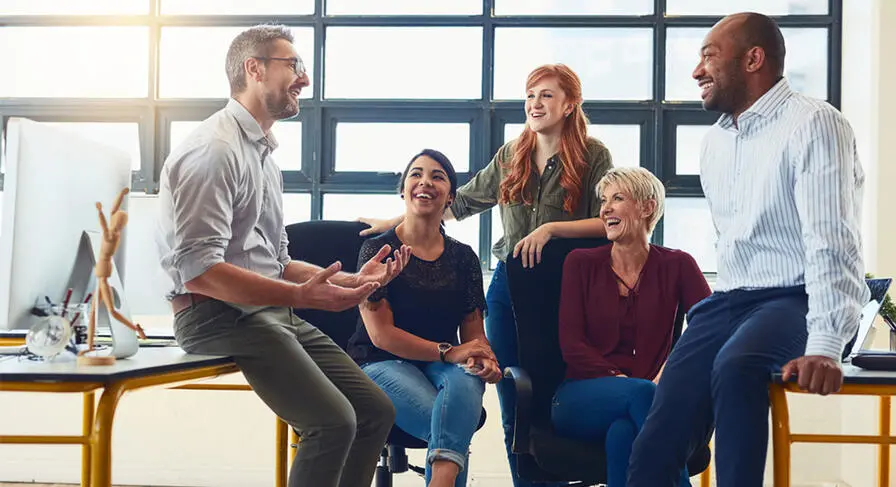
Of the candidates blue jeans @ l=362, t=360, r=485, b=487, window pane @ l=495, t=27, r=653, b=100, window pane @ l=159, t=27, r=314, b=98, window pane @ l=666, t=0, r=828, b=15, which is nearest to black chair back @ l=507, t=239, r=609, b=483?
blue jeans @ l=362, t=360, r=485, b=487

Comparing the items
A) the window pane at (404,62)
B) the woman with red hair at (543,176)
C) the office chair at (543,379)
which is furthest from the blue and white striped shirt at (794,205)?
the window pane at (404,62)

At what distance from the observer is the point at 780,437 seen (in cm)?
188

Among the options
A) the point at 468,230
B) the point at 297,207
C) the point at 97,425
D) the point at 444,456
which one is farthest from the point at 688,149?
the point at 97,425

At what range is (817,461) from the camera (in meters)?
3.91

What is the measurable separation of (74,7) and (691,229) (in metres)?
3.08

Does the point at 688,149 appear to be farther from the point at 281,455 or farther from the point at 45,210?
the point at 45,210

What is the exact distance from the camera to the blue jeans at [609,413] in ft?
7.34

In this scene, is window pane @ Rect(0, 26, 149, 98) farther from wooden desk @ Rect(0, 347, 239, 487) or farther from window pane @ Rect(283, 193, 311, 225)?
wooden desk @ Rect(0, 347, 239, 487)

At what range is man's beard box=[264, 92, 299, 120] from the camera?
2.35 m

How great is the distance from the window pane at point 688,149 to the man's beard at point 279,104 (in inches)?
90.2

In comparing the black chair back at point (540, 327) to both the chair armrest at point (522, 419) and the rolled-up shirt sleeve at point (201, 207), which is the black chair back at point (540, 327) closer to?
the chair armrest at point (522, 419)

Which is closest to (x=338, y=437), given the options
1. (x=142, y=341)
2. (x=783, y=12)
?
(x=142, y=341)

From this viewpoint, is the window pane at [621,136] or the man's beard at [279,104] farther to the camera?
the window pane at [621,136]

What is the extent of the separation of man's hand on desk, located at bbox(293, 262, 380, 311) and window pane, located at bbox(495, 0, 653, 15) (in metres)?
2.42
